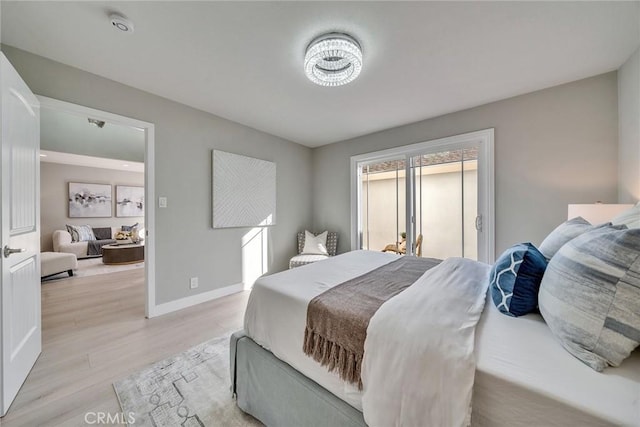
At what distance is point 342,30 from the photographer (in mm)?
1629

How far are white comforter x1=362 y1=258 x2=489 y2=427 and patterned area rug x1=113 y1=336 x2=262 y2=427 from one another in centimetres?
94

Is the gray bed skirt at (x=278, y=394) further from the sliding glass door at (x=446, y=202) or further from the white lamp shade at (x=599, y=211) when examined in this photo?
the sliding glass door at (x=446, y=202)

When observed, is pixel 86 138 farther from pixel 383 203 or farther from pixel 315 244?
pixel 383 203

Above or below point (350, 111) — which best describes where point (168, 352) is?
below

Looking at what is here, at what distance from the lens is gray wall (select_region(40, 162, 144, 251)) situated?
5824mm

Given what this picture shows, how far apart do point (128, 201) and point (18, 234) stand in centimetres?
676

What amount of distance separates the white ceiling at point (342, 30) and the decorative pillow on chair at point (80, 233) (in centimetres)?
587

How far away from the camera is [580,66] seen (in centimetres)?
202

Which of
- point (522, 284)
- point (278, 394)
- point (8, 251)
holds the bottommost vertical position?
point (278, 394)

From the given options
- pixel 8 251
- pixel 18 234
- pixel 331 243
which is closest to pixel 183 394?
pixel 8 251

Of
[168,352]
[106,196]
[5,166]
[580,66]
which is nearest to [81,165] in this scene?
[106,196]

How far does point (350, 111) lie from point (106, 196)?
761 centimetres

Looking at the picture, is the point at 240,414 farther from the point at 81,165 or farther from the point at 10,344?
the point at 81,165

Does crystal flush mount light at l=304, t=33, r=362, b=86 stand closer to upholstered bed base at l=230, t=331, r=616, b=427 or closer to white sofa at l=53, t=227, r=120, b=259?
upholstered bed base at l=230, t=331, r=616, b=427
